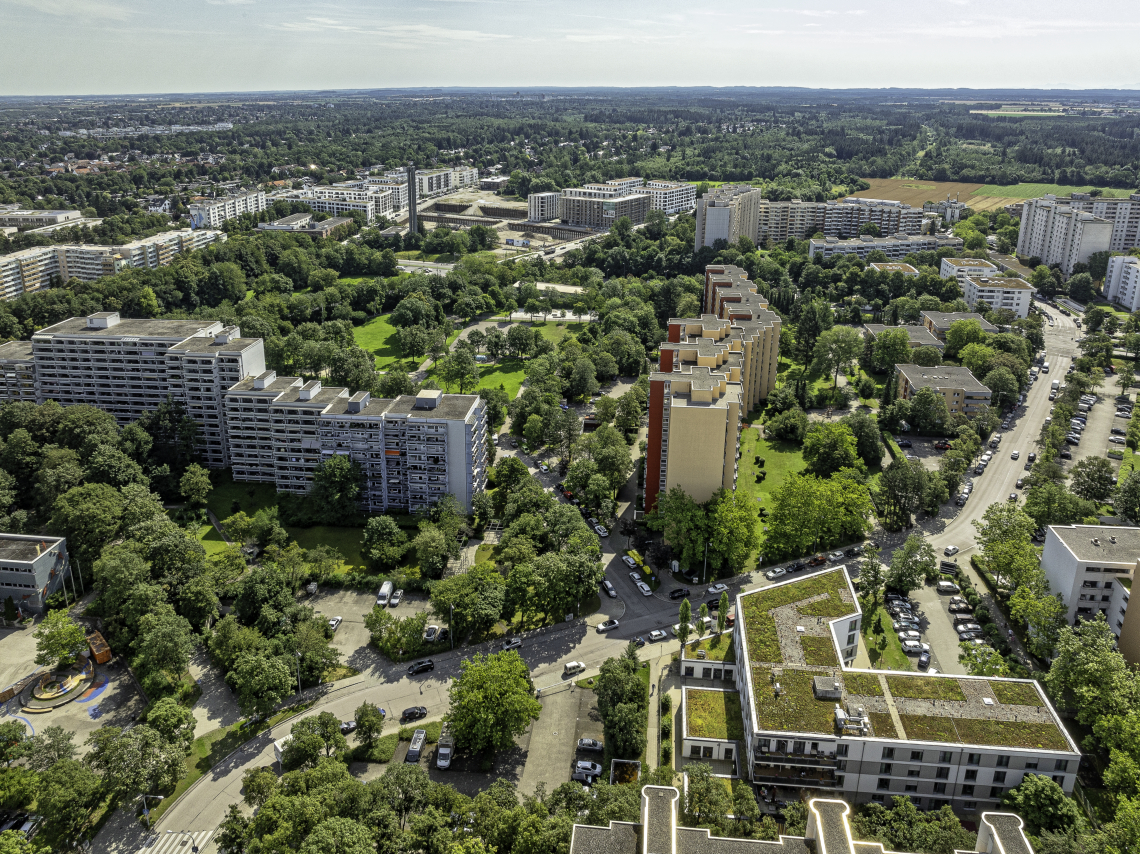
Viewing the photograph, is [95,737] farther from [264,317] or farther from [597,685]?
[264,317]

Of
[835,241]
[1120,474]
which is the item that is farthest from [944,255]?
[1120,474]

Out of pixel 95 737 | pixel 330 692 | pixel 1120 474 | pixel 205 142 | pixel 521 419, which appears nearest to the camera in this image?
pixel 95 737

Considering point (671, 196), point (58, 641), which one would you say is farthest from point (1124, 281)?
point (58, 641)

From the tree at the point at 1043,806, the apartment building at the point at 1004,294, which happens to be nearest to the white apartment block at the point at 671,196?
the apartment building at the point at 1004,294

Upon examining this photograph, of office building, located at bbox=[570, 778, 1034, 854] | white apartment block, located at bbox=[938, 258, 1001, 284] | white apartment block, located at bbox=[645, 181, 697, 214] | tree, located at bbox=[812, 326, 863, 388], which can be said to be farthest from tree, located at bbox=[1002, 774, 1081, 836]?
white apartment block, located at bbox=[645, 181, 697, 214]

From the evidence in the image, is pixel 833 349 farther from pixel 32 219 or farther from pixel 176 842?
pixel 32 219

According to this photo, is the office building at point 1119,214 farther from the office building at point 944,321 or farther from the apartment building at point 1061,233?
the office building at point 944,321
